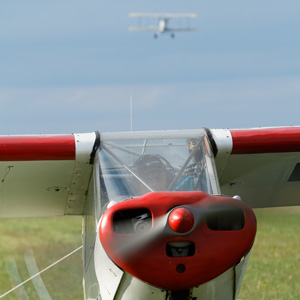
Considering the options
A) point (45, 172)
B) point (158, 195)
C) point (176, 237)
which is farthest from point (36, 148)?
point (176, 237)

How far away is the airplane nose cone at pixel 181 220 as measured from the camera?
493 centimetres

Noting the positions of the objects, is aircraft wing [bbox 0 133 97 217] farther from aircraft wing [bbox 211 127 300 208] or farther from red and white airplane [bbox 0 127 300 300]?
aircraft wing [bbox 211 127 300 208]

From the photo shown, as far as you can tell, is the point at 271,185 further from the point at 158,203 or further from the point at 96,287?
the point at 158,203

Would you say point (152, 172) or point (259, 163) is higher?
point (152, 172)

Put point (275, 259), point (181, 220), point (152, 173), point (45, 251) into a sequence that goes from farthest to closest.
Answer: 1. point (275, 259)
2. point (45, 251)
3. point (152, 173)
4. point (181, 220)

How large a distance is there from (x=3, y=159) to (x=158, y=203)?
214cm

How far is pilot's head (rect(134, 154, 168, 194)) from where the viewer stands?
5.95m

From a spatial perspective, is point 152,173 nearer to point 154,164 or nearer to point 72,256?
point 154,164

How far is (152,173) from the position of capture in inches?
238

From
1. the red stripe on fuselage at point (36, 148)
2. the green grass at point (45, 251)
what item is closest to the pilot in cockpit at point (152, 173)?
the red stripe on fuselage at point (36, 148)

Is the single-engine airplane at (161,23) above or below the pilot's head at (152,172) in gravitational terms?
below

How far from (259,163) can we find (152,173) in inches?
65.3

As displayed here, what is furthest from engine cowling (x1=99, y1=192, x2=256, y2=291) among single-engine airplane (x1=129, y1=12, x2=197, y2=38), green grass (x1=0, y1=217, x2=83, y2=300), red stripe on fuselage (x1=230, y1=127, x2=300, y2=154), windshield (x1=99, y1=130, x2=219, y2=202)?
single-engine airplane (x1=129, y1=12, x2=197, y2=38)

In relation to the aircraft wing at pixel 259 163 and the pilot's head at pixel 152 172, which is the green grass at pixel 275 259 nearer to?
the aircraft wing at pixel 259 163
